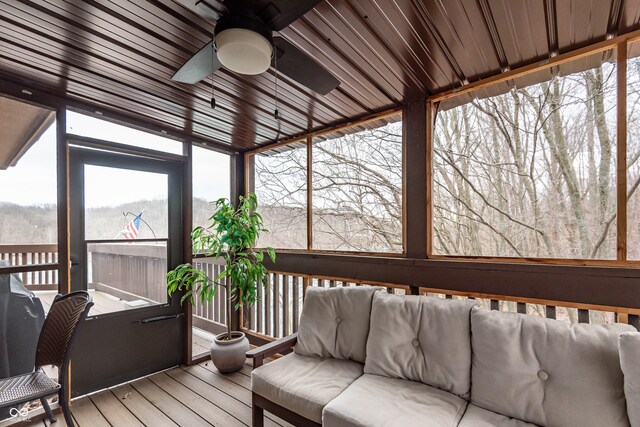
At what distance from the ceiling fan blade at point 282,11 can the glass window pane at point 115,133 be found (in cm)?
226

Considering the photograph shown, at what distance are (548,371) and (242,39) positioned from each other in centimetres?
215

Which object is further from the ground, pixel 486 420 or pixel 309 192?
pixel 309 192

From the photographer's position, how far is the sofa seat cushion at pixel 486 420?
1.42 m

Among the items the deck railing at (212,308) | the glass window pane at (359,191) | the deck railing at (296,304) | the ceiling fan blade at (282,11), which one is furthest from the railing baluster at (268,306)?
the ceiling fan blade at (282,11)

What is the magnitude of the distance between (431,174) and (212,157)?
2644 millimetres

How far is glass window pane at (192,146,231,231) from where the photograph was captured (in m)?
3.44

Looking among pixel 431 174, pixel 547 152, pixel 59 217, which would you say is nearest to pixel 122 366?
pixel 59 217

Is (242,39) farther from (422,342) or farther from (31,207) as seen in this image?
(31,207)

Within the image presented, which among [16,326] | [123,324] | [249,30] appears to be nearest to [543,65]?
[249,30]

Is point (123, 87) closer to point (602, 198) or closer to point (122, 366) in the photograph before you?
point (122, 366)

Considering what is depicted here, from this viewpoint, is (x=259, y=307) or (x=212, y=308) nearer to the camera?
(x=259, y=307)

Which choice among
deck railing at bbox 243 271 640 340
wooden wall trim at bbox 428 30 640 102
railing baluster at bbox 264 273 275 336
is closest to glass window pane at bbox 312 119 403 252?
deck railing at bbox 243 271 640 340

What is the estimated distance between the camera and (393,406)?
153cm

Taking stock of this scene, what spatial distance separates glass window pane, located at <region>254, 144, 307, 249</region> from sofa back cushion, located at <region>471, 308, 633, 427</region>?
2.09 meters
